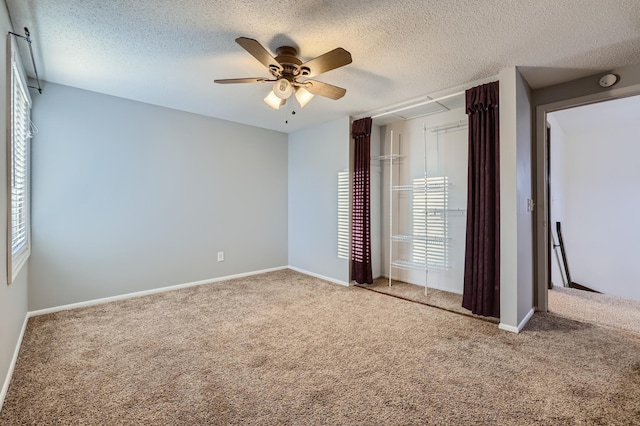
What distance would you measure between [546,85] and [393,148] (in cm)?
186

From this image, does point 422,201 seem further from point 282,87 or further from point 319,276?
point 282,87

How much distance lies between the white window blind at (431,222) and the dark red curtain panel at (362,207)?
2.18 feet

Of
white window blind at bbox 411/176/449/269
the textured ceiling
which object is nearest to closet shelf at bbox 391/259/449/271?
white window blind at bbox 411/176/449/269

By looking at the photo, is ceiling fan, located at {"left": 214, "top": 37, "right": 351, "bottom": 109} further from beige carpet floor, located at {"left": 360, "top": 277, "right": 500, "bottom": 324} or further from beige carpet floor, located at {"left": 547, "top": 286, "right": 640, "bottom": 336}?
beige carpet floor, located at {"left": 547, "top": 286, "right": 640, "bottom": 336}

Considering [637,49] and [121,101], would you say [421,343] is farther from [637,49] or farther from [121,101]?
[121,101]

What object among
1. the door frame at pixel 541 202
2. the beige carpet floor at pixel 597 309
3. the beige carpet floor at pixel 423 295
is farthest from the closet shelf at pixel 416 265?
the beige carpet floor at pixel 597 309

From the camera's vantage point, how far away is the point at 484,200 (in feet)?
9.39

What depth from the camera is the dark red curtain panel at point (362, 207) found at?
3996 mm

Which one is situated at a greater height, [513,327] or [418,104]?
[418,104]

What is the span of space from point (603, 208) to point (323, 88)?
5355 millimetres

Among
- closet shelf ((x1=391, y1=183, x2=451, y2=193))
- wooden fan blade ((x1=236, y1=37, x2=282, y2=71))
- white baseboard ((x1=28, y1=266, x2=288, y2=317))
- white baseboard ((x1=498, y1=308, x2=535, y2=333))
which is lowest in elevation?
white baseboard ((x1=498, y1=308, x2=535, y2=333))

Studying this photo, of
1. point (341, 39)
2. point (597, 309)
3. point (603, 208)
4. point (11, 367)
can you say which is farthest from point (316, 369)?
point (603, 208)

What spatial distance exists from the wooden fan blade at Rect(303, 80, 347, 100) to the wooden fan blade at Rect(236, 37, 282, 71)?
11.4 inches

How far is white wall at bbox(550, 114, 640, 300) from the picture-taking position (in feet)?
15.2
